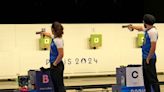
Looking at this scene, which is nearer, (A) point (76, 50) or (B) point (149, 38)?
(B) point (149, 38)

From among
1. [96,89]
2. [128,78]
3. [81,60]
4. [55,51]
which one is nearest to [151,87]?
[128,78]

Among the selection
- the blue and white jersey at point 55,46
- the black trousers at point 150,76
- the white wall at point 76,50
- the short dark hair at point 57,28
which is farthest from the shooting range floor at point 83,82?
the short dark hair at point 57,28

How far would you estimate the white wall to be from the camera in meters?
11.8

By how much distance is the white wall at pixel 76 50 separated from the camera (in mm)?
11797

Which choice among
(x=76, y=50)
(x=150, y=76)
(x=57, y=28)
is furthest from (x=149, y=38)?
(x=76, y=50)

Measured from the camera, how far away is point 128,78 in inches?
320

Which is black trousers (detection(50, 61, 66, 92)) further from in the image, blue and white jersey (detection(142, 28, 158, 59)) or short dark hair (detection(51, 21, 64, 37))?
blue and white jersey (detection(142, 28, 158, 59))

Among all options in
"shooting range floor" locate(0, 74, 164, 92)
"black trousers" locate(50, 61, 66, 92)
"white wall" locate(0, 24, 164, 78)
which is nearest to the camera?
"black trousers" locate(50, 61, 66, 92)

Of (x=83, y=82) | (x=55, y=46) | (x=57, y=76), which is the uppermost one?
(x=55, y=46)

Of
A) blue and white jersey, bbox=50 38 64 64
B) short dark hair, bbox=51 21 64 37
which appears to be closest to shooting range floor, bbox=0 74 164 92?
blue and white jersey, bbox=50 38 64 64

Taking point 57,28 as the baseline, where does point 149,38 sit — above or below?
below

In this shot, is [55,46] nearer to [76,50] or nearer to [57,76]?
[57,76]

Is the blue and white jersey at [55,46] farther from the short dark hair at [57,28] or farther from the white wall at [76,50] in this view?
the white wall at [76,50]

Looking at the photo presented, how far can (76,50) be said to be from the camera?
1238cm
